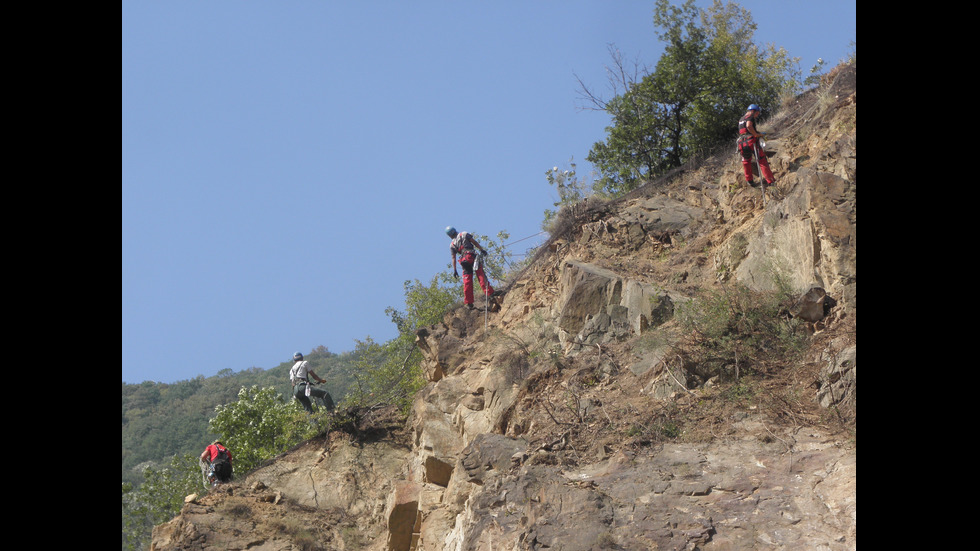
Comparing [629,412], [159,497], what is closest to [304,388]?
[159,497]

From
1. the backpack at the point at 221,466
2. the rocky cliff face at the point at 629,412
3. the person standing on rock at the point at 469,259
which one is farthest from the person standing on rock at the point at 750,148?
the backpack at the point at 221,466

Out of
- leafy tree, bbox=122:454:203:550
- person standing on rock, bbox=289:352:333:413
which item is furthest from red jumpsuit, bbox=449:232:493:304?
leafy tree, bbox=122:454:203:550

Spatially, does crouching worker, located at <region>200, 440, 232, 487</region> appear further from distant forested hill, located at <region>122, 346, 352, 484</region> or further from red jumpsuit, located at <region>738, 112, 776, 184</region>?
distant forested hill, located at <region>122, 346, 352, 484</region>

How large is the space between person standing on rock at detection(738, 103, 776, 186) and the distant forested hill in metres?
27.3

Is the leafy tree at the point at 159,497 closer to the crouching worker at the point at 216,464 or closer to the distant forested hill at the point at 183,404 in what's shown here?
the crouching worker at the point at 216,464

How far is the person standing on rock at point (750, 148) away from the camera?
1341 centimetres

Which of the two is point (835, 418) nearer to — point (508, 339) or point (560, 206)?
point (508, 339)

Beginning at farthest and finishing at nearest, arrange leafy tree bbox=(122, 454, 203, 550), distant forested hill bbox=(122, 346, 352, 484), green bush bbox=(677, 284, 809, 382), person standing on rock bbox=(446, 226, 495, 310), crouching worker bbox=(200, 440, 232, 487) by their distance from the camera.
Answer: distant forested hill bbox=(122, 346, 352, 484), leafy tree bbox=(122, 454, 203, 550), person standing on rock bbox=(446, 226, 495, 310), crouching worker bbox=(200, 440, 232, 487), green bush bbox=(677, 284, 809, 382)

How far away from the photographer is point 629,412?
9.50 metres

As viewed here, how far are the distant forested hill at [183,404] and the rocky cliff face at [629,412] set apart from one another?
23939 millimetres

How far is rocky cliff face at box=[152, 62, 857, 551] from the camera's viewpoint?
7.36m

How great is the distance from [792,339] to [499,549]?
4.58 m
